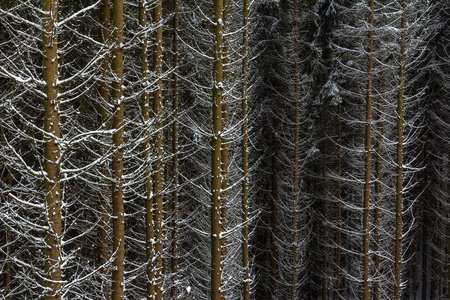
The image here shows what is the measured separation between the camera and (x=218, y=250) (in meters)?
8.88

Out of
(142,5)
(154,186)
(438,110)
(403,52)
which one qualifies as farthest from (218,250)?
(438,110)

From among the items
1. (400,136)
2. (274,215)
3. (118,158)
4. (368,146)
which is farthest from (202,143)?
(118,158)

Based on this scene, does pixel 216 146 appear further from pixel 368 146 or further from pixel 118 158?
pixel 368 146

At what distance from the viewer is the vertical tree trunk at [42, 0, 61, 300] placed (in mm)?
4266

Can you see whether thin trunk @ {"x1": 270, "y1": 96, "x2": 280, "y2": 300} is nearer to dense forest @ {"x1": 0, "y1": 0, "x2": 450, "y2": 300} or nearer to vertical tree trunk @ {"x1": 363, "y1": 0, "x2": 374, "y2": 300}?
dense forest @ {"x1": 0, "y1": 0, "x2": 450, "y2": 300}

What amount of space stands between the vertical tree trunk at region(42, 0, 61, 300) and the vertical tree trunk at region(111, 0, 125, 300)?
2163mm

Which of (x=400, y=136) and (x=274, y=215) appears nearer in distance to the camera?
(x=400, y=136)

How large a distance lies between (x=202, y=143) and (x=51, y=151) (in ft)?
35.8

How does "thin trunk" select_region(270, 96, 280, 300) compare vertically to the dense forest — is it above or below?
below

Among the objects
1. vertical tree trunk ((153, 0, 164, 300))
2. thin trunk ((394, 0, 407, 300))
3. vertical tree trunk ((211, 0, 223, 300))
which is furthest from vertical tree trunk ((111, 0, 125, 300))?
thin trunk ((394, 0, 407, 300))

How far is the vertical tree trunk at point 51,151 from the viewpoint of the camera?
14.0 ft

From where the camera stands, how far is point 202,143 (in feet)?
49.8

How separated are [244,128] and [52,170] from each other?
27.7 feet

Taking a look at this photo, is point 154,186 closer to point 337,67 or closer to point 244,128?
point 244,128
